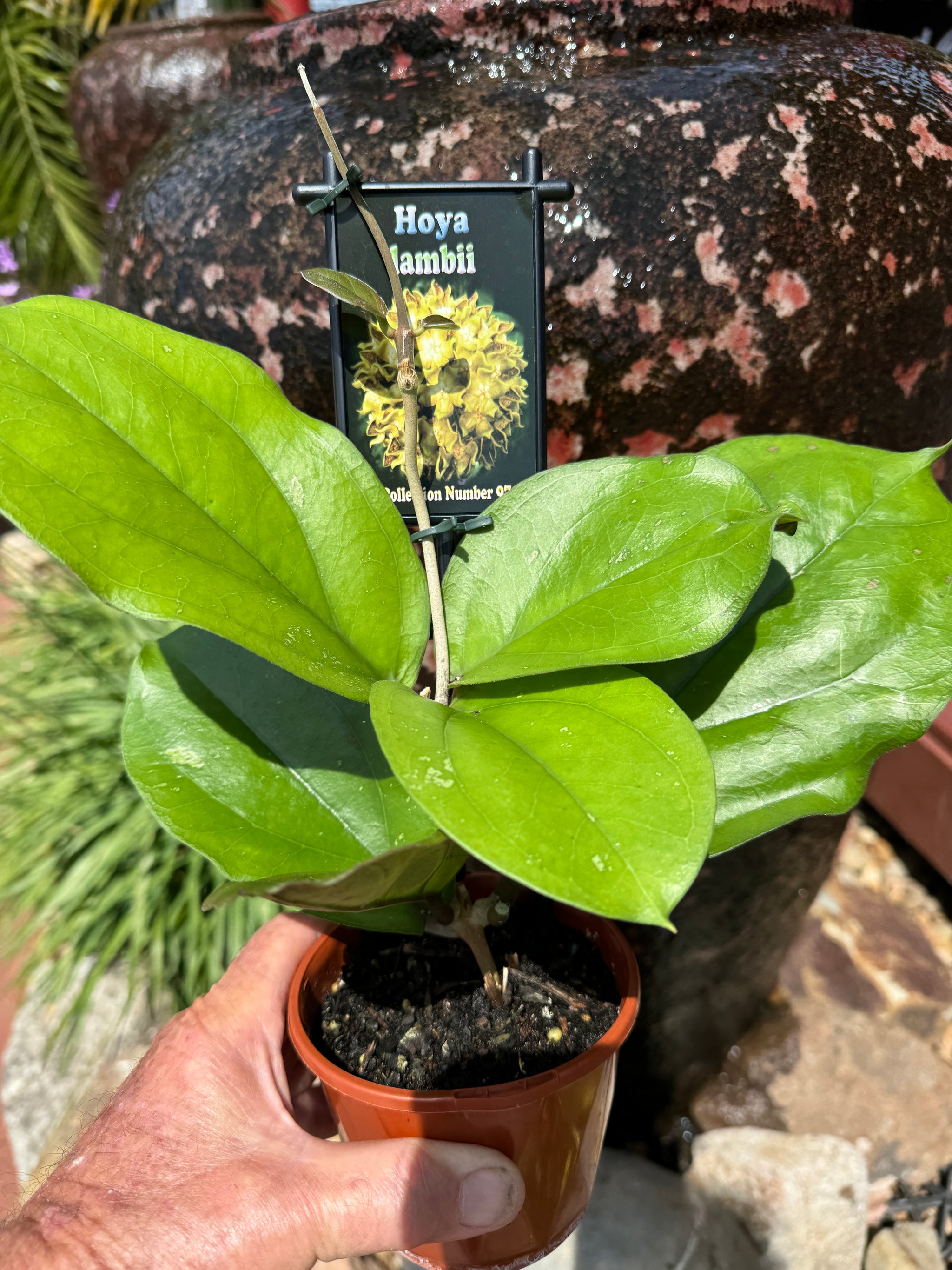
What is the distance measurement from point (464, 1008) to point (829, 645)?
1.22 feet

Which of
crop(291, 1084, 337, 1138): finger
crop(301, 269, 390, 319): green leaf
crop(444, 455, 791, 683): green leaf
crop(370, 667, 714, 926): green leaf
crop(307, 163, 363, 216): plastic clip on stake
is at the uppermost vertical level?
crop(307, 163, 363, 216): plastic clip on stake

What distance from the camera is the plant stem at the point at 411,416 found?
1.80ft

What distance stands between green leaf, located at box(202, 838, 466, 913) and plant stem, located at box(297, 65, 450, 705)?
99mm

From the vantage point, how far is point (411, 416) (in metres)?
0.58

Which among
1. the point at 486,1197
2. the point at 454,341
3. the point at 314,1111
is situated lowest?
the point at 314,1111

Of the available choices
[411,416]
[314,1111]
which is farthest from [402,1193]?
[411,416]

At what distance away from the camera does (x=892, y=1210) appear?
1239mm

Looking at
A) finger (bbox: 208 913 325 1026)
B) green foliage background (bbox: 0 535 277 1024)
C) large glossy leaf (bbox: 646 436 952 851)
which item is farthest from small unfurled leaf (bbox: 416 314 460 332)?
green foliage background (bbox: 0 535 277 1024)

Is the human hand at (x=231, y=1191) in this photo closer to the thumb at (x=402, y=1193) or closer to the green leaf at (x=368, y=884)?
the thumb at (x=402, y=1193)

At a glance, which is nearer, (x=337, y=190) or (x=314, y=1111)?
(x=337, y=190)

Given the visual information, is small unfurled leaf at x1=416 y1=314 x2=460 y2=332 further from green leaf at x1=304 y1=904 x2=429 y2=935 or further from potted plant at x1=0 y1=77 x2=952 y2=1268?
green leaf at x1=304 y1=904 x2=429 y2=935

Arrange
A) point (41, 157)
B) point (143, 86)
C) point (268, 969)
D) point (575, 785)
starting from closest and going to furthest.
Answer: point (575, 785)
point (268, 969)
point (143, 86)
point (41, 157)

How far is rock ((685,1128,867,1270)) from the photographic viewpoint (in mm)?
1146

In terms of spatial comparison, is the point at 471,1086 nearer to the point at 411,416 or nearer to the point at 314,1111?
the point at 314,1111
